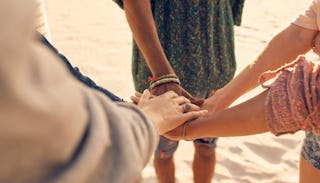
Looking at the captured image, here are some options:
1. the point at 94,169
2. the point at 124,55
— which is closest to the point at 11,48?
the point at 94,169

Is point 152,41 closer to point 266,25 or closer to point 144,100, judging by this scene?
point 144,100

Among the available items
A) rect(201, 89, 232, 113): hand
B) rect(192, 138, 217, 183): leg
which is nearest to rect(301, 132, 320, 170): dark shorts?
rect(201, 89, 232, 113): hand

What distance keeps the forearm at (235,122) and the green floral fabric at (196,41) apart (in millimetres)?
383

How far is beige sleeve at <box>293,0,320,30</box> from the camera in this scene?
1.34 meters

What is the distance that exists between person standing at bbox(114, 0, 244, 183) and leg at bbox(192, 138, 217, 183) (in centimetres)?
16

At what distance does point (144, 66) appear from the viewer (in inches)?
70.6

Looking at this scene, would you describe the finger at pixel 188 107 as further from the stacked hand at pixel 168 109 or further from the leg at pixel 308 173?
the leg at pixel 308 173

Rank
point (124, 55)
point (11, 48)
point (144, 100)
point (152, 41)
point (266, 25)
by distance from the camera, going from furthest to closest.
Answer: point (266, 25) → point (124, 55) → point (152, 41) → point (144, 100) → point (11, 48)

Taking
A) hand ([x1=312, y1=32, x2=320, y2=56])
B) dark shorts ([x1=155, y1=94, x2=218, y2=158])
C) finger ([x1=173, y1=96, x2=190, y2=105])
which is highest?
hand ([x1=312, y1=32, x2=320, y2=56])

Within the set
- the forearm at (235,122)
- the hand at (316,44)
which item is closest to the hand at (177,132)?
the forearm at (235,122)

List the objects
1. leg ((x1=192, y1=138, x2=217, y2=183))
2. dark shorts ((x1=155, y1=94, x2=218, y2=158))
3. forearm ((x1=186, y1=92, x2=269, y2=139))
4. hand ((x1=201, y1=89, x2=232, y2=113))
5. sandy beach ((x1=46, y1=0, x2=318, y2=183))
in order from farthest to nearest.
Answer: sandy beach ((x1=46, y1=0, x2=318, y2=183))
leg ((x1=192, y1=138, x2=217, y2=183))
dark shorts ((x1=155, y1=94, x2=218, y2=158))
hand ((x1=201, y1=89, x2=232, y2=113))
forearm ((x1=186, y1=92, x2=269, y2=139))

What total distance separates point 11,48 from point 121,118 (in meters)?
0.21

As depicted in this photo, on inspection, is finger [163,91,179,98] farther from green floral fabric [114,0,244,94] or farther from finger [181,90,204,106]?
green floral fabric [114,0,244,94]

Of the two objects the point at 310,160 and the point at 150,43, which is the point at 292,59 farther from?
the point at 150,43
